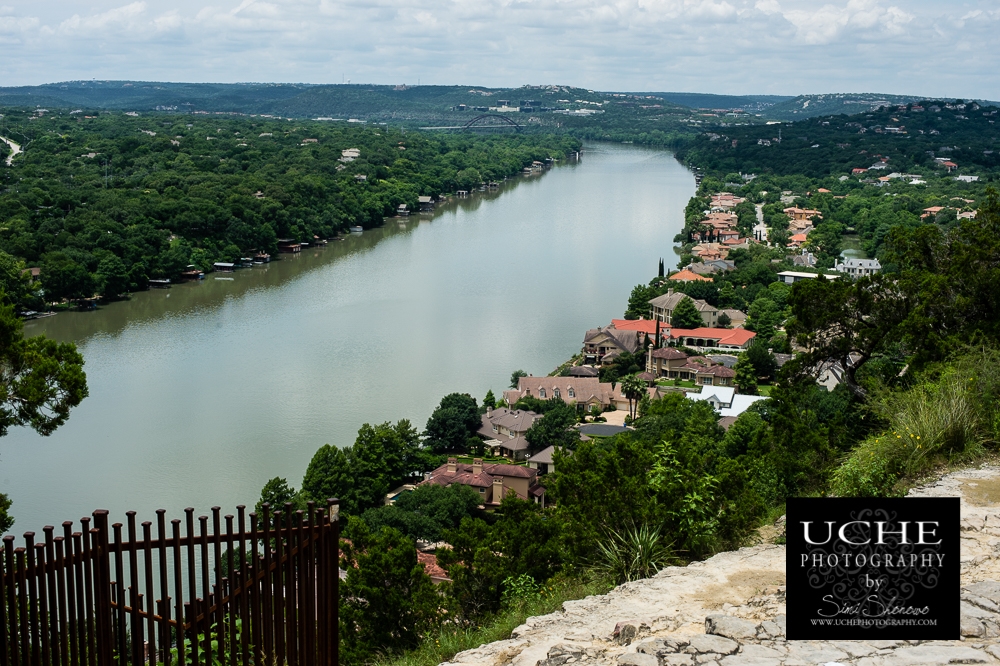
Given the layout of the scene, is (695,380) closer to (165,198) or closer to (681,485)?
(681,485)

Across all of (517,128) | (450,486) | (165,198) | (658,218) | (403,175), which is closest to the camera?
(450,486)

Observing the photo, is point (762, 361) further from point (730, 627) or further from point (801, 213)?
point (801, 213)

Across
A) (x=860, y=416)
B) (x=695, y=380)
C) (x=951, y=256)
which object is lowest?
(x=695, y=380)

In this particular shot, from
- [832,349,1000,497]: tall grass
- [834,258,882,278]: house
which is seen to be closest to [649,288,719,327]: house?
[834,258,882,278]: house

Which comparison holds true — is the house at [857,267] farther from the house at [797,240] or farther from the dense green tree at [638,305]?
the dense green tree at [638,305]

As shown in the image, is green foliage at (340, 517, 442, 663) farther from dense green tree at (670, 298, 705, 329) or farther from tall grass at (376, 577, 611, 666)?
dense green tree at (670, 298, 705, 329)

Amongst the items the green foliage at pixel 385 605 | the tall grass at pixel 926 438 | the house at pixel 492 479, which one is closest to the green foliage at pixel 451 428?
the house at pixel 492 479

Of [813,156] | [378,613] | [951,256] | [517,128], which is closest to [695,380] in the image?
[951,256]
